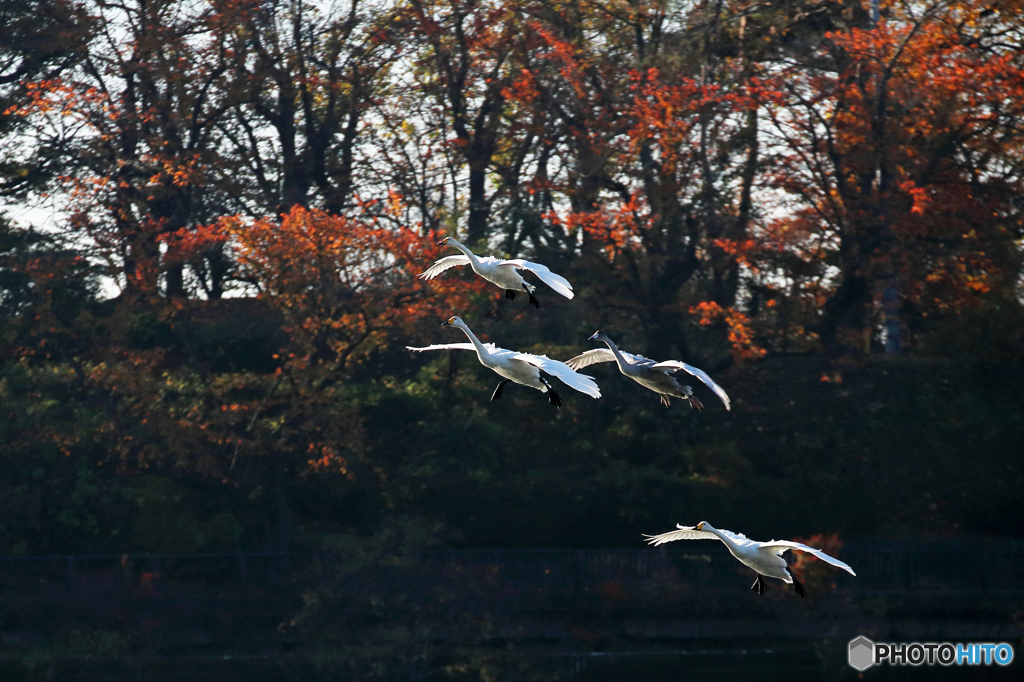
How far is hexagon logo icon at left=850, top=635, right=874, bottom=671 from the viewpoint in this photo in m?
17.5

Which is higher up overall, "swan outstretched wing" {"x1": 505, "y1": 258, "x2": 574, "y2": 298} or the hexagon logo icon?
"swan outstretched wing" {"x1": 505, "y1": 258, "x2": 574, "y2": 298}

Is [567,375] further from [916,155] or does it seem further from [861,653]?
[916,155]

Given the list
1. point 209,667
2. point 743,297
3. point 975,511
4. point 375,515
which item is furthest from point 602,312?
point 209,667

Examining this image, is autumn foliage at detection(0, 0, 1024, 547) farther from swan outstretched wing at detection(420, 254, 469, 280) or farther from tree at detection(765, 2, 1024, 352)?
swan outstretched wing at detection(420, 254, 469, 280)

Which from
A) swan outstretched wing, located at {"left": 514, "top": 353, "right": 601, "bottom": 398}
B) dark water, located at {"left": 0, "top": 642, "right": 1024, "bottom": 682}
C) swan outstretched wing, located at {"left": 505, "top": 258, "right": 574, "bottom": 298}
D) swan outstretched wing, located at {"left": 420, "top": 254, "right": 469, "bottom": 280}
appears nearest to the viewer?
swan outstretched wing, located at {"left": 514, "top": 353, "right": 601, "bottom": 398}

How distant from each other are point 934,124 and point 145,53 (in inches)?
552

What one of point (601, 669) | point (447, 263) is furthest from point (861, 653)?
point (447, 263)

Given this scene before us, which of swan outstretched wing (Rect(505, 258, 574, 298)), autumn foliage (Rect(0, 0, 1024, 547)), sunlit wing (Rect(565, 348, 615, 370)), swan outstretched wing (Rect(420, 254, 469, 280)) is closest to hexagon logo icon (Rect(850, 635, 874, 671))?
autumn foliage (Rect(0, 0, 1024, 547))

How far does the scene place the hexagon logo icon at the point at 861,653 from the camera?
691 inches

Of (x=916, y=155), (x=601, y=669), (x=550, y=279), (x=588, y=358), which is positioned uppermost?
(x=916, y=155)

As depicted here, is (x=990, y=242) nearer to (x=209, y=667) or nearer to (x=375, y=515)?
(x=375, y=515)

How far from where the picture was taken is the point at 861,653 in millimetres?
17625

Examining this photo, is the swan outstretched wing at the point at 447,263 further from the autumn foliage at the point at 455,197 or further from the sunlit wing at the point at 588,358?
the autumn foliage at the point at 455,197

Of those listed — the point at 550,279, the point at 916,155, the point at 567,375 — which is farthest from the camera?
the point at 916,155
